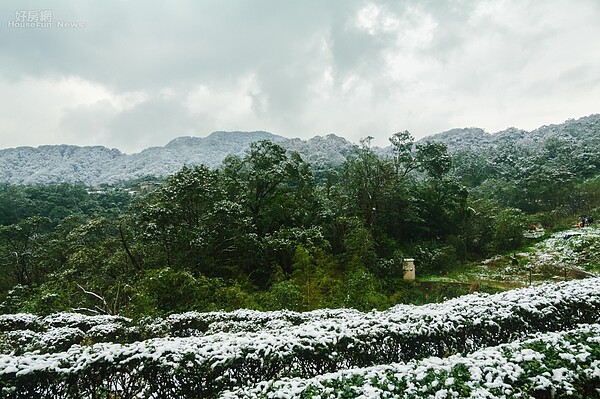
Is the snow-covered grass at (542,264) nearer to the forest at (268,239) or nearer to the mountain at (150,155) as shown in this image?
the forest at (268,239)

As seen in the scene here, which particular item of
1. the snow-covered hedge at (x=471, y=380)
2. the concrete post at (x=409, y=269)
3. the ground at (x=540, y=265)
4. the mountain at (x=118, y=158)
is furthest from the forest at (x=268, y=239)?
the mountain at (x=118, y=158)

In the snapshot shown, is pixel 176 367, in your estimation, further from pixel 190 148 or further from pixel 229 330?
pixel 190 148

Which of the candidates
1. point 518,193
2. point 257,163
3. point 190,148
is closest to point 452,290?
point 257,163

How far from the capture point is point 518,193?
2670 centimetres

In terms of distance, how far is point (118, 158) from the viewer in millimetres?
135250

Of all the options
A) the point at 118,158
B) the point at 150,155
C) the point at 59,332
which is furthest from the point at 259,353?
the point at 118,158

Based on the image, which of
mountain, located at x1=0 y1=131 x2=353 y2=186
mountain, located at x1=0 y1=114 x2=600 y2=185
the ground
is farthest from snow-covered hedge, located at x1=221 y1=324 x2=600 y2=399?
mountain, located at x1=0 y1=131 x2=353 y2=186

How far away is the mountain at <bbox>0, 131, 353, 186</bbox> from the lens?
106562 mm

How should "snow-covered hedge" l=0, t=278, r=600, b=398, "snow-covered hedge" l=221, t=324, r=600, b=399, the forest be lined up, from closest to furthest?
"snow-covered hedge" l=221, t=324, r=600, b=399
"snow-covered hedge" l=0, t=278, r=600, b=398
the forest

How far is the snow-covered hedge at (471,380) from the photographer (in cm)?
275

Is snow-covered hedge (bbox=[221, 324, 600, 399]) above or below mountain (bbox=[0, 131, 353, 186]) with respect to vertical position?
below

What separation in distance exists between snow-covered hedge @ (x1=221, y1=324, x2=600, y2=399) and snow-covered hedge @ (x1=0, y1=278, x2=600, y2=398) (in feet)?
1.77

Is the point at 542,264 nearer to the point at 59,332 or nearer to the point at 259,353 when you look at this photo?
the point at 259,353

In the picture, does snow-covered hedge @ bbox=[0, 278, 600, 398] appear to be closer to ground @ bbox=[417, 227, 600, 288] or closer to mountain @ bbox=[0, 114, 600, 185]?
ground @ bbox=[417, 227, 600, 288]
